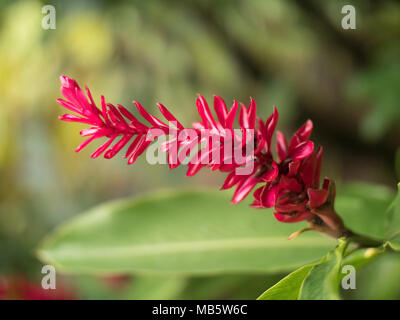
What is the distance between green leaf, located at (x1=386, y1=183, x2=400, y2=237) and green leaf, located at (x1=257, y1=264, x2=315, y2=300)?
0.11 meters

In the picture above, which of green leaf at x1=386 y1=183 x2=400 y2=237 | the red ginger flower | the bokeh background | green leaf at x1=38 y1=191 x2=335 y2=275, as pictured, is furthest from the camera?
the bokeh background

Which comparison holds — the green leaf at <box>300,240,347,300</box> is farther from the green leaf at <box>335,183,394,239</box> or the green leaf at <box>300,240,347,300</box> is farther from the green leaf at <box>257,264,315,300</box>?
the green leaf at <box>335,183,394,239</box>

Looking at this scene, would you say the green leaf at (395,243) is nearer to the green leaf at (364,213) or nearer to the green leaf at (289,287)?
the green leaf at (289,287)

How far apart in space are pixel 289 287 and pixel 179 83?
4.06 ft

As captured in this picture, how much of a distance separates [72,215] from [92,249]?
1353 mm

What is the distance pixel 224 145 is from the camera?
36cm

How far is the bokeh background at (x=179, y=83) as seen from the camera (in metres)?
1.16

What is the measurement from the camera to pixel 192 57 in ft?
5.15

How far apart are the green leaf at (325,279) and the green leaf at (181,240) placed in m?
0.23

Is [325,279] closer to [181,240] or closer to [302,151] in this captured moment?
[302,151]

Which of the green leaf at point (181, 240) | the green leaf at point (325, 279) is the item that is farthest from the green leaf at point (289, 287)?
the green leaf at point (181, 240)

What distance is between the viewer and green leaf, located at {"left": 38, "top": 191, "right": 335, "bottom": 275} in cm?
66

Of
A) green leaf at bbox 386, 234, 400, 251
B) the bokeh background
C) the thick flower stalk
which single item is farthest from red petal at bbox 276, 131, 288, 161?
the bokeh background
